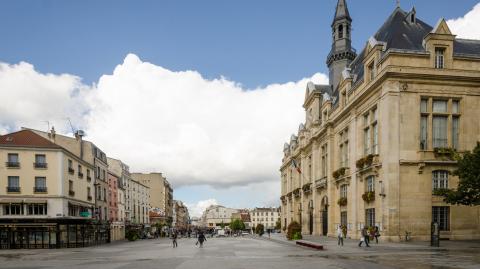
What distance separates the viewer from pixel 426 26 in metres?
44.6

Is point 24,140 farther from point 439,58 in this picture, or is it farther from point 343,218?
point 439,58

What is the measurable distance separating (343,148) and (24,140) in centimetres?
Result: 3392

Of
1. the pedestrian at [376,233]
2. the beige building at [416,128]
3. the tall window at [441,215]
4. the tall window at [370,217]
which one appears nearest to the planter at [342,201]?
the beige building at [416,128]

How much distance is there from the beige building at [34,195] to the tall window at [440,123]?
3484 centimetres

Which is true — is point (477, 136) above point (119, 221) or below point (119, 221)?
above

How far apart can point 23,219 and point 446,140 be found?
3947 cm

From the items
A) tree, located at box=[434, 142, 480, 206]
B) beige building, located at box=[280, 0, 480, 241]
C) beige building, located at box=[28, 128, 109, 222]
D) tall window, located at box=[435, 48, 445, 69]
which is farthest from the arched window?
beige building, located at box=[28, 128, 109, 222]

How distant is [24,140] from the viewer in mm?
46250

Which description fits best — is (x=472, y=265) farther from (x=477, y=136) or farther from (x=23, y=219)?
(x=23, y=219)

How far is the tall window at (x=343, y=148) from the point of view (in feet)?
163

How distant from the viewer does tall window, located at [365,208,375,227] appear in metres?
40.1

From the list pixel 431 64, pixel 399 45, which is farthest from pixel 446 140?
pixel 399 45

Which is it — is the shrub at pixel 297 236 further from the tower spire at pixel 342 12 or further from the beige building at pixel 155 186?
the beige building at pixel 155 186

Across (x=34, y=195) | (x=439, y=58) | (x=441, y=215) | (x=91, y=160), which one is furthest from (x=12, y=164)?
(x=439, y=58)
